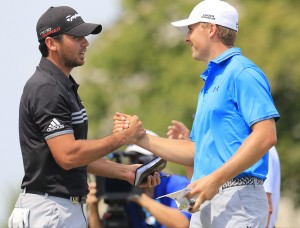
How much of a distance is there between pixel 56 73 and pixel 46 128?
0.47 m

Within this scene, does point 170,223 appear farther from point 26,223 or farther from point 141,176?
point 26,223


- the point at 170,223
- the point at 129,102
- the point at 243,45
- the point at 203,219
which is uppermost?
the point at 203,219

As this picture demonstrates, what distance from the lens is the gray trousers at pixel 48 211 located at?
6914 millimetres

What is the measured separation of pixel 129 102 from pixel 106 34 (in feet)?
8.47

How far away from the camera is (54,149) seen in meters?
6.85

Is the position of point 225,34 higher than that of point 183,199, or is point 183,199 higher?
point 225,34

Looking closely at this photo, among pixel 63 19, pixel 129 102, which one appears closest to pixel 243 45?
pixel 129 102

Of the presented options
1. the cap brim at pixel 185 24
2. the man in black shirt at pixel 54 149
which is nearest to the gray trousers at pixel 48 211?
the man in black shirt at pixel 54 149

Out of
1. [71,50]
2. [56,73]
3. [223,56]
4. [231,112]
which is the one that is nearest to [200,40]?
[223,56]

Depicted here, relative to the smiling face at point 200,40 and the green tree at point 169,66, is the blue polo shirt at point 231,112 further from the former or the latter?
the green tree at point 169,66

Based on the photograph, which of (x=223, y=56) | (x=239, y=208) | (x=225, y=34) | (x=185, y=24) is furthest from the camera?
(x=185, y=24)

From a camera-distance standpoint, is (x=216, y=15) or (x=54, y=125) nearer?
(x=54, y=125)

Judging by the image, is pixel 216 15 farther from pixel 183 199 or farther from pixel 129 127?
pixel 183 199

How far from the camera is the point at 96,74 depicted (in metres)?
38.0
